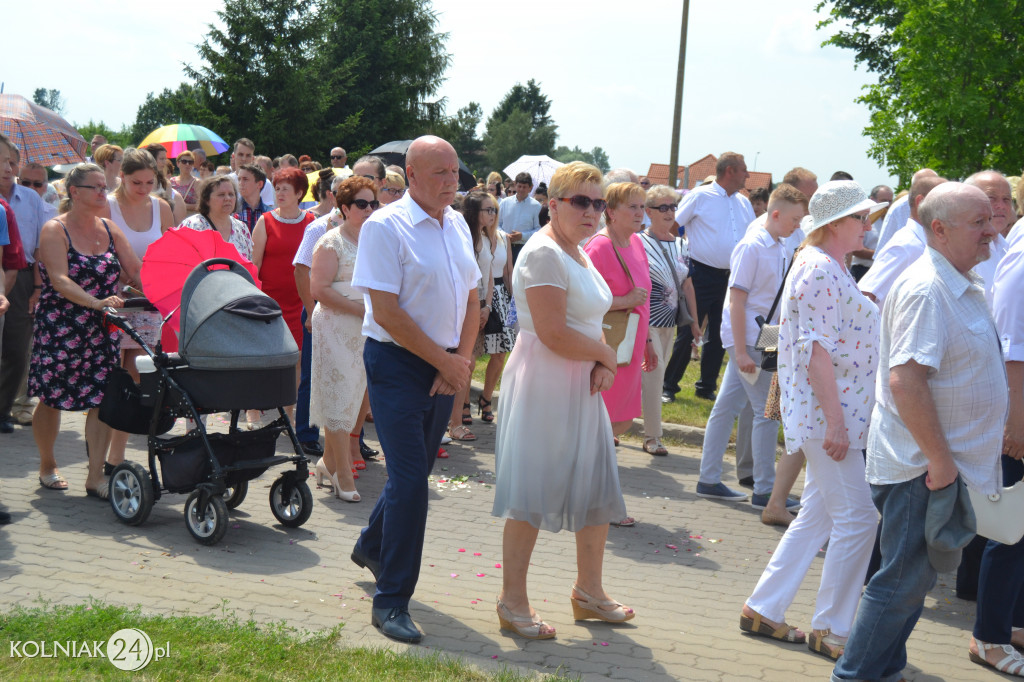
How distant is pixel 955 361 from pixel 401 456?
2418 millimetres

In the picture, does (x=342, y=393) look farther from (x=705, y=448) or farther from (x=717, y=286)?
(x=717, y=286)

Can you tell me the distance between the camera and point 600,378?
4777 mm

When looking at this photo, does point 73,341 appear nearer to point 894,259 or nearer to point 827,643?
point 827,643

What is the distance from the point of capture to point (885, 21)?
1465 inches

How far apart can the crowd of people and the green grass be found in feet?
1.39

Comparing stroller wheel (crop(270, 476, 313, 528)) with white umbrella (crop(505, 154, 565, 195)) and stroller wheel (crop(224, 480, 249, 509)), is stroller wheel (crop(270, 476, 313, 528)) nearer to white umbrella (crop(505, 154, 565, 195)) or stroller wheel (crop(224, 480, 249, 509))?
stroller wheel (crop(224, 480, 249, 509))

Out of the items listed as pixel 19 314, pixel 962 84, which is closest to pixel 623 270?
pixel 19 314

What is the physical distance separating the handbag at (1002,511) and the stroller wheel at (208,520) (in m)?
4.06

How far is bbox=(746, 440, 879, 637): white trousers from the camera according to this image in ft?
15.3

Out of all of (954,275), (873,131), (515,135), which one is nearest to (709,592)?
(954,275)

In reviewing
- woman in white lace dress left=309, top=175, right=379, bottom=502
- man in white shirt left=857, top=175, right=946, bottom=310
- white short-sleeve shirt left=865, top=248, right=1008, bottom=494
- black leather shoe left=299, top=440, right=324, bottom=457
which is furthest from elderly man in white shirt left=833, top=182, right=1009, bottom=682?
black leather shoe left=299, top=440, right=324, bottom=457

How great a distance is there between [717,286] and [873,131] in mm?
16019

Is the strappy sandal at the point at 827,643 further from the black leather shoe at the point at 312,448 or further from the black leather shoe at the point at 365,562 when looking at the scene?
the black leather shoe at the point at 312,448

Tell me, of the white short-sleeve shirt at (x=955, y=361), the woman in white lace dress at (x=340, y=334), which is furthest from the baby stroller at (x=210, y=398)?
the white short-sleeve shirt at (x=955, y=361)
